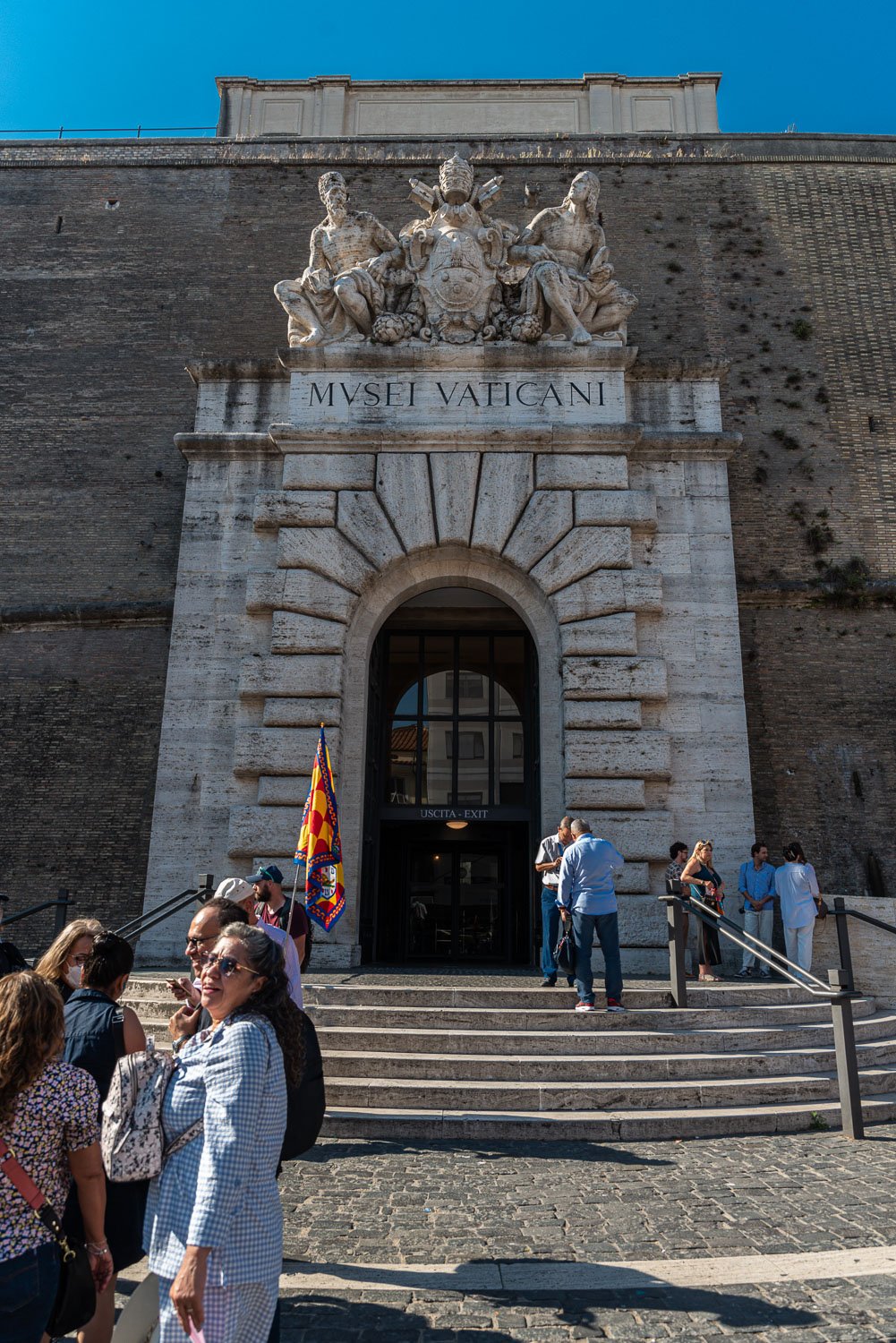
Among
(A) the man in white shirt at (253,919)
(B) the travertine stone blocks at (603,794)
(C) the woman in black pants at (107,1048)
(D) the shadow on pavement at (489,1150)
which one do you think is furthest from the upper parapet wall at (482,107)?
(C) the woman in black pants at (107,1048)

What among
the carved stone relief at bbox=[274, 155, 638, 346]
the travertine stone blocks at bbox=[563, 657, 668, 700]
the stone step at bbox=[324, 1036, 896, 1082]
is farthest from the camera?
the carved stone relief at bbox=[274, 155, 638, 346]

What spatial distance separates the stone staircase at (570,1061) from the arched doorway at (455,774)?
5313 mm

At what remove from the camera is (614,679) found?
11.1m

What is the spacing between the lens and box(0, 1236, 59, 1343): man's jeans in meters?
2.40

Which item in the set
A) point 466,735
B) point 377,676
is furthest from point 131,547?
point 466,735

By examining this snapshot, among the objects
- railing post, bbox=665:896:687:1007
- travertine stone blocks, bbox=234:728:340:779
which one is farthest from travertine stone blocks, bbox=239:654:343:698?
railing post, bbox=665:896:687:1007

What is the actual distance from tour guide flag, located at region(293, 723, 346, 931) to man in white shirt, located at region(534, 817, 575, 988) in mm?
1956

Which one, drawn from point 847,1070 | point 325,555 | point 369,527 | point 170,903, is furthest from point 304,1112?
point 369,527

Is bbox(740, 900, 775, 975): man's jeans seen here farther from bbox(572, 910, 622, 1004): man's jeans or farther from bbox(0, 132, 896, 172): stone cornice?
bbox(0, 132, 896, 172): stone cornice

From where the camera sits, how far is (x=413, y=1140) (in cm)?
614

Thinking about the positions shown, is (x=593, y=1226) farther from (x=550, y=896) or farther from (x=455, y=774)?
(x=455, y=774)

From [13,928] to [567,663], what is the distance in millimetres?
8693

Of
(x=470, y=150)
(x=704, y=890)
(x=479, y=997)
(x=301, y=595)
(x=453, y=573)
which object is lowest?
(x=479, y=997)

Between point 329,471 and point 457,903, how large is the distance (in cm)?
669
